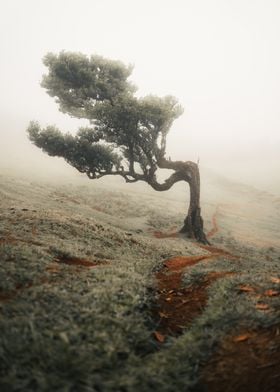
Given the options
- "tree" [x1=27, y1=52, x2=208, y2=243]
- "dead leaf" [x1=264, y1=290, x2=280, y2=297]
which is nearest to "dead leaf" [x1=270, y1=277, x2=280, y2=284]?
"dead leaf" [x1=264, y1=290, x2=280, y2=297]

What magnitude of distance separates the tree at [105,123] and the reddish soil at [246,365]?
2019 cm

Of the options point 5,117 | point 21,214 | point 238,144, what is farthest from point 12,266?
point 238,144

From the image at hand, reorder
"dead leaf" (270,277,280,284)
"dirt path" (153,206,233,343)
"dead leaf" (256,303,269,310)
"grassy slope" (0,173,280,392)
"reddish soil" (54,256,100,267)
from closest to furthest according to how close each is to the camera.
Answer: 1. "grassy slope" (0,173,280,392)
2. "dirt path" (153,206,233,343)
3. "dead leaf" (256,303,269,310)
4. "dead leaf" (270,277,280,284)
5. "reddish soil" (54,256,100,267)

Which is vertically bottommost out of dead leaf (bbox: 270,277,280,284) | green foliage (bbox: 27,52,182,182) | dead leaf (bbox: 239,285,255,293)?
dead leaf (bbox: 239,285,255,293)

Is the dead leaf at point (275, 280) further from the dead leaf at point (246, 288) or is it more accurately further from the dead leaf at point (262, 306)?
the dead leaf at point (262, 306)

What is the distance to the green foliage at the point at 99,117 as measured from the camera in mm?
25344

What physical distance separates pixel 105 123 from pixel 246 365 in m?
22.0

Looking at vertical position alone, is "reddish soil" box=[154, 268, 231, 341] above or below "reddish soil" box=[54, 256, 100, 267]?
above

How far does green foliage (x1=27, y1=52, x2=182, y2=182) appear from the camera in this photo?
83.1 ft

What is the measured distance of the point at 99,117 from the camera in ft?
83.6

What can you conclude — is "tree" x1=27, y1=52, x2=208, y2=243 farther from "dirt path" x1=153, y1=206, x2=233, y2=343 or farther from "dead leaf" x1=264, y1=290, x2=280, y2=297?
"dead leaf" x1=264, y1=290, x2=280, y2=297

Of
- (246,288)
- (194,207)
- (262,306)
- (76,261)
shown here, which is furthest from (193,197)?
(262,306)

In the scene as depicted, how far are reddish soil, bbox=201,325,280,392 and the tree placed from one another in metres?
20.2

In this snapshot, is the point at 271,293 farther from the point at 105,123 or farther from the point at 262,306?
the point at 105,123
